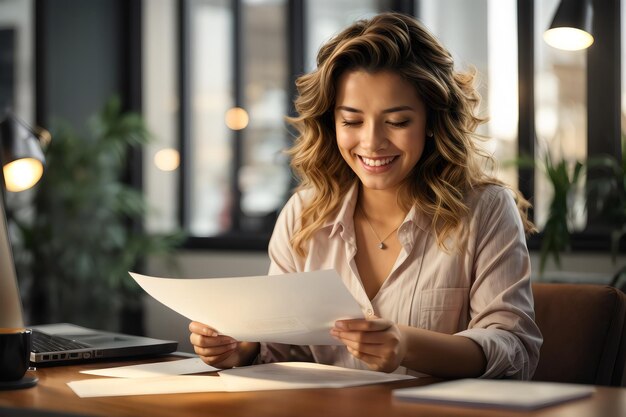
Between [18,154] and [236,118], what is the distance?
13.1ft

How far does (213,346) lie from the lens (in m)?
1.79

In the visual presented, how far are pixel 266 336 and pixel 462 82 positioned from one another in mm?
851

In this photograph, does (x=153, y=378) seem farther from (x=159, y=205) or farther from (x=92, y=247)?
(x=159, y=205)

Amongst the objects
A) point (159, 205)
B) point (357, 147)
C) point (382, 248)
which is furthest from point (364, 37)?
point (159, 205)

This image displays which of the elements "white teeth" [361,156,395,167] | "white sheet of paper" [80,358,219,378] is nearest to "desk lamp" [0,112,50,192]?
"white sheet of paper" [80,358,219,378]

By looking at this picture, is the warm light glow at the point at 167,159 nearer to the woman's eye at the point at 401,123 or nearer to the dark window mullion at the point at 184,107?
the dark window mullion at the point at 184,107

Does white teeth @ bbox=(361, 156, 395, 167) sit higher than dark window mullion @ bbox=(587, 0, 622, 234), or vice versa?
dark window mullion @ bbox=(587, 0, 622, 234)

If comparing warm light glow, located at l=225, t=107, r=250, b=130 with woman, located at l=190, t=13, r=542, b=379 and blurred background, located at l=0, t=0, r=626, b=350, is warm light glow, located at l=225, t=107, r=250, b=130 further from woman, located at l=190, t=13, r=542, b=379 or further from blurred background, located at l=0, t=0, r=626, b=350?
woman, located at l=190, t=13, r=542, b=379

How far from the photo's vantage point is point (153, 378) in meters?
1.65

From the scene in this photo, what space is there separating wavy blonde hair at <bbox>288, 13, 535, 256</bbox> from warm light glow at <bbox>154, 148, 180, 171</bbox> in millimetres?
4378

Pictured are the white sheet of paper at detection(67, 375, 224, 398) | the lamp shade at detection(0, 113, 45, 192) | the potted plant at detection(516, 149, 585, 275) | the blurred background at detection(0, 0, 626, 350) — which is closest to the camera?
the white sheet of paper at detection(67, 375, 224, 398)

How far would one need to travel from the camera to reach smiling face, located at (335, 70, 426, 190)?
204cm

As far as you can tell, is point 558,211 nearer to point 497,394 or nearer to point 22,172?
point 22,172

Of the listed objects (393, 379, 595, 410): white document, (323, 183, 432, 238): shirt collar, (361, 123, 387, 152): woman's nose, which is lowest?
(393, 379, 595, 410): white document
